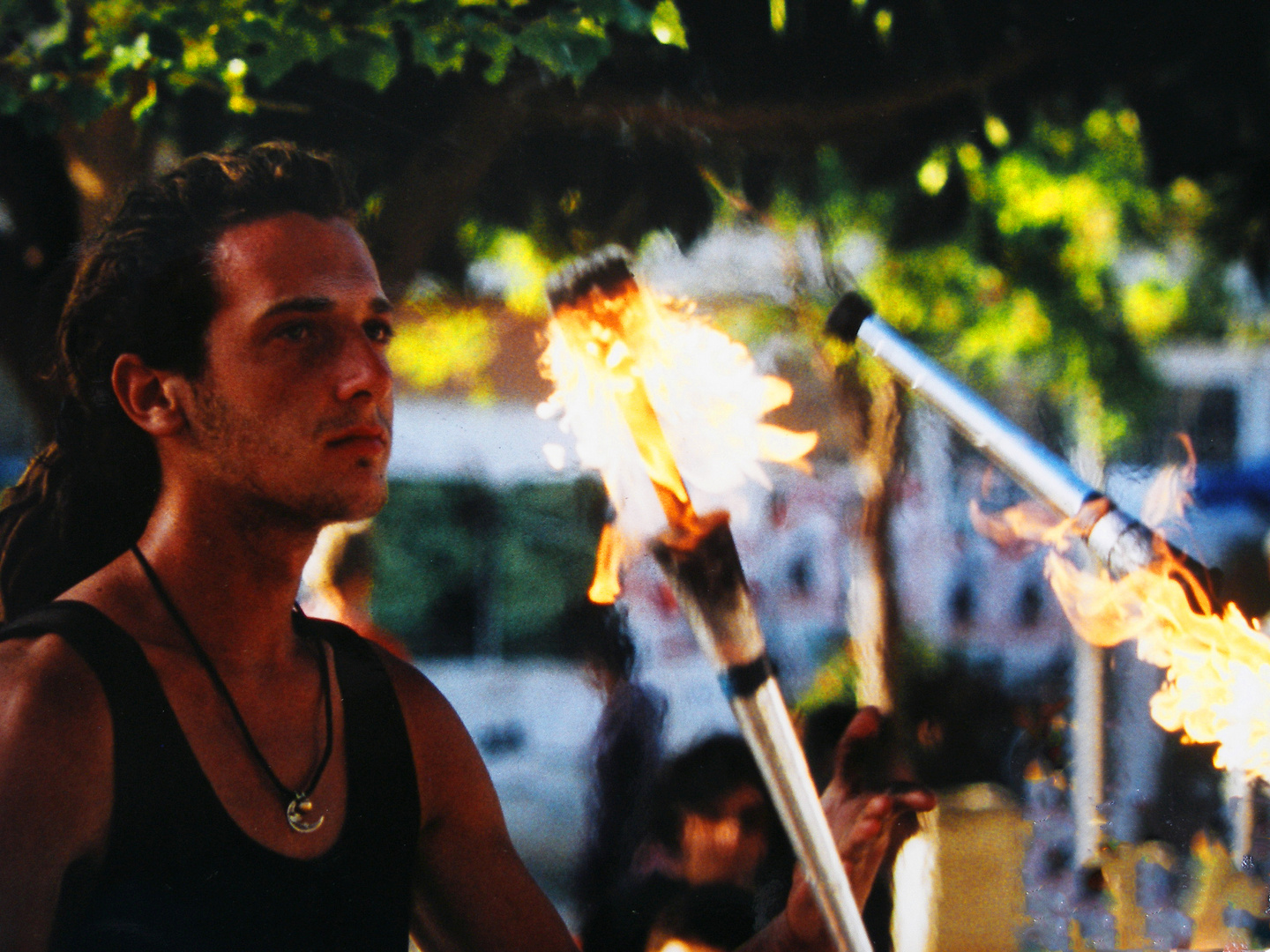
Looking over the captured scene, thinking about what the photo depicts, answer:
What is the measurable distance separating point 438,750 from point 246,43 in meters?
1.72

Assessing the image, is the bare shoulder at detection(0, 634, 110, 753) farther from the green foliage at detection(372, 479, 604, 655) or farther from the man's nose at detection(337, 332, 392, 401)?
the man's nose at detection(337, 332, 392, 401)

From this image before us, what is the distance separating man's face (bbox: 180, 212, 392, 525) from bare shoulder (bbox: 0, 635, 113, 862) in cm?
49

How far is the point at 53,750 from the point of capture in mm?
2088

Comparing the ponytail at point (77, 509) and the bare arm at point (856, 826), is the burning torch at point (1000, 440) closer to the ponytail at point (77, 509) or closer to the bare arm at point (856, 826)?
the bare arm at point (856, 826)

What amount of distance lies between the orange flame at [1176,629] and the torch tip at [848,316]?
55 centimetres

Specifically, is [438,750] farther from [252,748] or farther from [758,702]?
[758,702]

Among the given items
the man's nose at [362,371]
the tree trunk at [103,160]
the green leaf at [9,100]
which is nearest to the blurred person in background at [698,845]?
the man's nose at [362,371]

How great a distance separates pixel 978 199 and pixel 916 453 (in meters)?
0.67

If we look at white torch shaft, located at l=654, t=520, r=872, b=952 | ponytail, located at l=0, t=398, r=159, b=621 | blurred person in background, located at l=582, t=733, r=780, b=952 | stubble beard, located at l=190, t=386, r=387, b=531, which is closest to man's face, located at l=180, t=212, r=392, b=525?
stubble beard, located at l=190, t=386, r=387, b=531

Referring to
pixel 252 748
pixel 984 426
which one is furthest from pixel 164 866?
pixel 984 426

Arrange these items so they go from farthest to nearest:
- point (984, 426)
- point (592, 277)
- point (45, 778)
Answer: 1. point (984, 426)
2. point (592, 277)
3. point (45, 778)

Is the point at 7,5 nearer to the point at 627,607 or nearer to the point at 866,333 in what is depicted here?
the point at 627,607

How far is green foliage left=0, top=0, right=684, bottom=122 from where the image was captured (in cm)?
244

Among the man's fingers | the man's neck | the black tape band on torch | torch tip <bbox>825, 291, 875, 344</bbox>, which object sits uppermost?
torch tip <bbox>825, 291, 875, 344</bbox>
